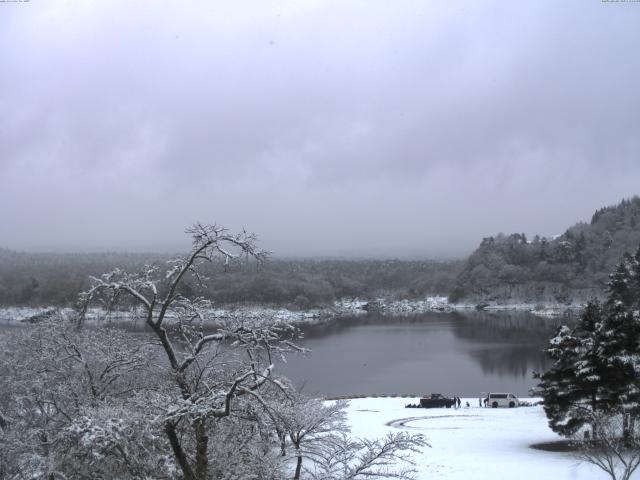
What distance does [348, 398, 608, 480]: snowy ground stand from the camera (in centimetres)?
1198

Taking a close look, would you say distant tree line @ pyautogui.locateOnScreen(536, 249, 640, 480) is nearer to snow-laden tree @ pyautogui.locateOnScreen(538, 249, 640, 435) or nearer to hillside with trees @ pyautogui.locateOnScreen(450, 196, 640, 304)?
snow-laden tree @ pyautogui.locateOnScreen(538, 249, 640, 435)

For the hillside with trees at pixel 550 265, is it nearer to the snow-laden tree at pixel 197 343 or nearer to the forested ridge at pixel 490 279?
the forested ridge at pixel 490 279

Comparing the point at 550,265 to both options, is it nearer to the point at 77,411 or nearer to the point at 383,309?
the point at 383,309

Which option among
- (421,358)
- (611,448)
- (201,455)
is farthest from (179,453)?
(421,358)

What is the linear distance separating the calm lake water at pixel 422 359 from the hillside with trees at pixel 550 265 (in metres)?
31.1

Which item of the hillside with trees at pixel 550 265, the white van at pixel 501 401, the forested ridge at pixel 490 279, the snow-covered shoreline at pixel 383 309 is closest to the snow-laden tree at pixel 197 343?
the white van at pixel 501 401

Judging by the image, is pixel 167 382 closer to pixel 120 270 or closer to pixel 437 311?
pixel 120 270

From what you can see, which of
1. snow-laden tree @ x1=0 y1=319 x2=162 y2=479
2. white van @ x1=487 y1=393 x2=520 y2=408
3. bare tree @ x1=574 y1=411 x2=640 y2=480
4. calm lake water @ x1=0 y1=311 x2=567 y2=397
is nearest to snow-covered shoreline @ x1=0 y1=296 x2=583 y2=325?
calm lake water @ x1=0 y1=311 x2=567 y2=397

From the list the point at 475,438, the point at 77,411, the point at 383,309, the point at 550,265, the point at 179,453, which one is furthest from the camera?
the point at 550,265

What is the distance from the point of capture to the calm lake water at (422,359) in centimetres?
3438

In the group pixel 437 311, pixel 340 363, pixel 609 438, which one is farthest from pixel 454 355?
pixel 437 311

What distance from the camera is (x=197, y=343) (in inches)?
201

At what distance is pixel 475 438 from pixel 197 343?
46.4ft

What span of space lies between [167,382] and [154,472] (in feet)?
2.67
